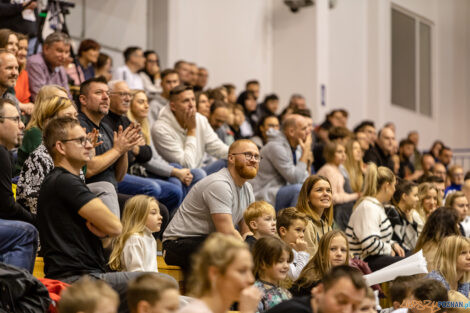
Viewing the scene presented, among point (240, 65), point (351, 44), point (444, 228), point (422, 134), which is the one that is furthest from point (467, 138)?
point (444, 228)

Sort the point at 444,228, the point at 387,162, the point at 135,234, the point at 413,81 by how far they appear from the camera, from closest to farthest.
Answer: the point at 135,234 → the point at 444,228 → the point at 387,162 → the point at 413,81

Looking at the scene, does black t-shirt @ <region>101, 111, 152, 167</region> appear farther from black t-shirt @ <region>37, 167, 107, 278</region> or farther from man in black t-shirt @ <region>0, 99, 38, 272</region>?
black t-shirt @ <region>37, 167, 107, 278</region>

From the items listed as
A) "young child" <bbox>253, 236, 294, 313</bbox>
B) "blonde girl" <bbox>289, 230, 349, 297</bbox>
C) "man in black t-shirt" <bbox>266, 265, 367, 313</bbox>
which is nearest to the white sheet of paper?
"blonde girl" <bbox>289, 230, 349, 297</bbox>

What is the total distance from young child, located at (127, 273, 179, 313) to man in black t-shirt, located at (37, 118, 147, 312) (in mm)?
715

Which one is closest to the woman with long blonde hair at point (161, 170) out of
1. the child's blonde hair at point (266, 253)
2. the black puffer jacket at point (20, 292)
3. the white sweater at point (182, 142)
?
the white sweater at point (182, 142)

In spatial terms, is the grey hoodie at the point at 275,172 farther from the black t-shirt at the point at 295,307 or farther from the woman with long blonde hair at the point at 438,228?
the black t-shirt at the point at 295,307

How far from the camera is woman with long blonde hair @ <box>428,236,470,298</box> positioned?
16.9 ft

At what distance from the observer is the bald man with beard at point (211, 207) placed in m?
4.81

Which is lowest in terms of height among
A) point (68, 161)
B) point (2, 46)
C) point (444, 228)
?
point (444, 228)

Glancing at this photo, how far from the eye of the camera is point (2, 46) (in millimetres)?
6051

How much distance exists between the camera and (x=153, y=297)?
2842 mm

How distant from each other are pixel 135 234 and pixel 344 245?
1.26 metres

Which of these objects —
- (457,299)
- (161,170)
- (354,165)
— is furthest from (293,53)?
(457,299)

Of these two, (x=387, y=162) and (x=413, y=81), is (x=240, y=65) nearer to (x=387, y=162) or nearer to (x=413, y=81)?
(x=387, y=162)
